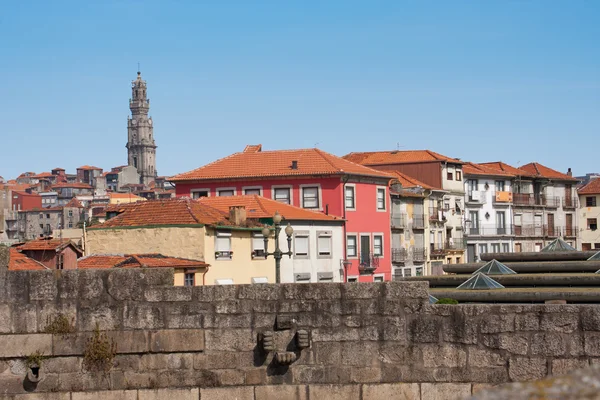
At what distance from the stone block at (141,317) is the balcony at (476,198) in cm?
7475

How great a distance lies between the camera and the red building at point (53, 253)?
37.7m

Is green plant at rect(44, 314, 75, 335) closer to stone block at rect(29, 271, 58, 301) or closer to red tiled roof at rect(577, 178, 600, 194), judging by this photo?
stone block at rect(29, 271, 58, 301)

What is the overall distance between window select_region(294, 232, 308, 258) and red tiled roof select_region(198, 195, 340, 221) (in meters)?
0.84

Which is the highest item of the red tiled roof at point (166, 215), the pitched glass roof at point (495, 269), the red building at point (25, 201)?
the red building at point (25, 201)

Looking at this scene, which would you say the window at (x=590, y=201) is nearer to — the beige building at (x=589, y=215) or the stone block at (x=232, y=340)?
the beige building at (x=589, y=215)

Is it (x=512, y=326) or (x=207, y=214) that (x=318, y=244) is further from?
(x=512, y=326)

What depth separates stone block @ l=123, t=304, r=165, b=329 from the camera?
1058 cm

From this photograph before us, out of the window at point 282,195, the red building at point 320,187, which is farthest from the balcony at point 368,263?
the window at point 282,195

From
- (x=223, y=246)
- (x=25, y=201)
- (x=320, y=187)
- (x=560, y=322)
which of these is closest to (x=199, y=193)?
(x=320, y=187)

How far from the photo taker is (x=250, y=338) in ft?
34.5

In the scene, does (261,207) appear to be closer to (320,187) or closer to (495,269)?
(320,187)

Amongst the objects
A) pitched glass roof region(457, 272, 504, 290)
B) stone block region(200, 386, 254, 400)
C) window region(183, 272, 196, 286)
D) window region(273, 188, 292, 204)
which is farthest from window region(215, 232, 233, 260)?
stone block region(200, 386, 254, 400)

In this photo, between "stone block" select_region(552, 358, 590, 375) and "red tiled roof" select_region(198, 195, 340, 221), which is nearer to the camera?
"stone block" select_region(552, 358, 590, 375)

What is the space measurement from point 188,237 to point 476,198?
4537 cm
